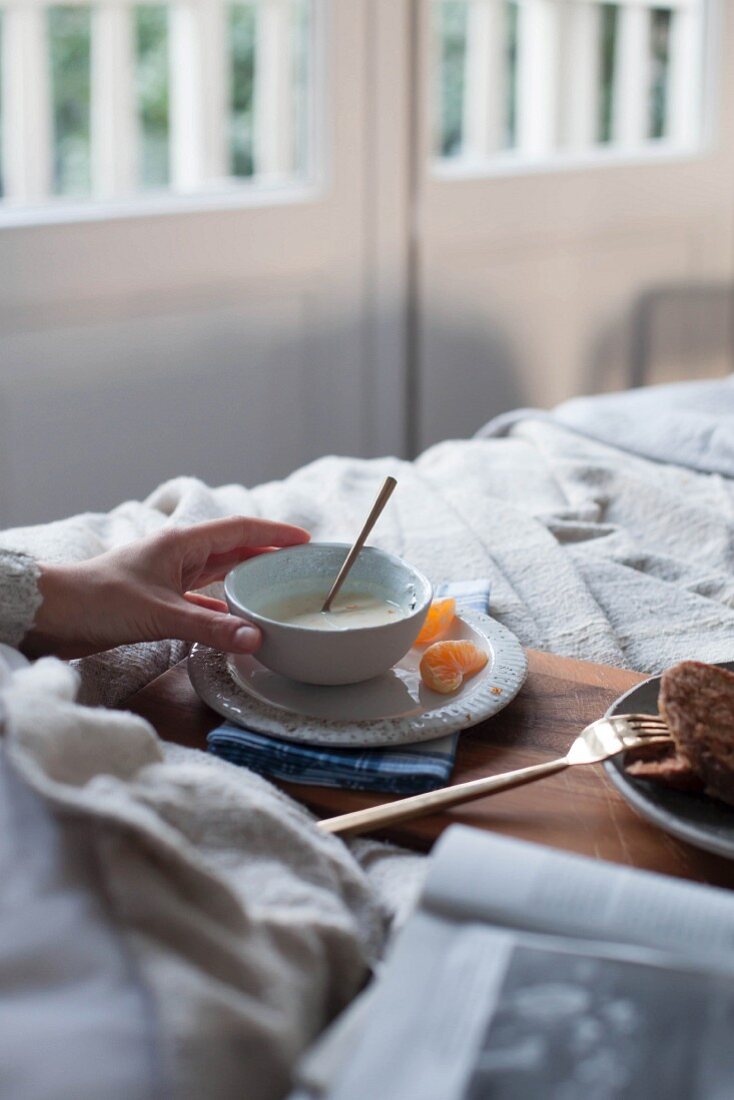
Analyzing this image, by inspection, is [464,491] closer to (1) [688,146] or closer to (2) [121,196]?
(2) [121,196]

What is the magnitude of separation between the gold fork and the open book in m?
0.14

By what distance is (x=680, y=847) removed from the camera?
0.67 m

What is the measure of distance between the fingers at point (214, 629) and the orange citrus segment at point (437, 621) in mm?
148

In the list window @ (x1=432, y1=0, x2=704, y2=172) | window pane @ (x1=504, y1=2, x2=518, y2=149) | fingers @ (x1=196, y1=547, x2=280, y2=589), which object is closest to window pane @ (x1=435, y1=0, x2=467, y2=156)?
window @ (x1=432, y1=0, x2=704, y2=172)

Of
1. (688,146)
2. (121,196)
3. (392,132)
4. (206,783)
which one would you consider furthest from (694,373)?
(206,783)

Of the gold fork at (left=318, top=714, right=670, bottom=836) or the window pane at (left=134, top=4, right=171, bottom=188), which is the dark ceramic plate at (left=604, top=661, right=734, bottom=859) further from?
the window pane at (left=134, top=4, right=171, bottom=188)

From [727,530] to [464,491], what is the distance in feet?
0.91

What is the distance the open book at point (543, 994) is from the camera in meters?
0.43

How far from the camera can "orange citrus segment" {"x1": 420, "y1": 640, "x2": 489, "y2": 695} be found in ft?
2.69

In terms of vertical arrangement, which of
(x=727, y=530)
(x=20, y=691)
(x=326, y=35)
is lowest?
(x=727, y=530)

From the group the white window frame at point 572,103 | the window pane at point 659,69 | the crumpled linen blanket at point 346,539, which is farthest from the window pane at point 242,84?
the crumpled linen blanket at point 346,539

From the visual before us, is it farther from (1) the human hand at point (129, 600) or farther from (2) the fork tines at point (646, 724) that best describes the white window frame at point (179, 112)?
(2) the fork tines at point (646, 724)

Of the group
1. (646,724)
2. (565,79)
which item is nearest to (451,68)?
(565,79)

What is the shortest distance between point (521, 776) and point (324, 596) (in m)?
0.23
